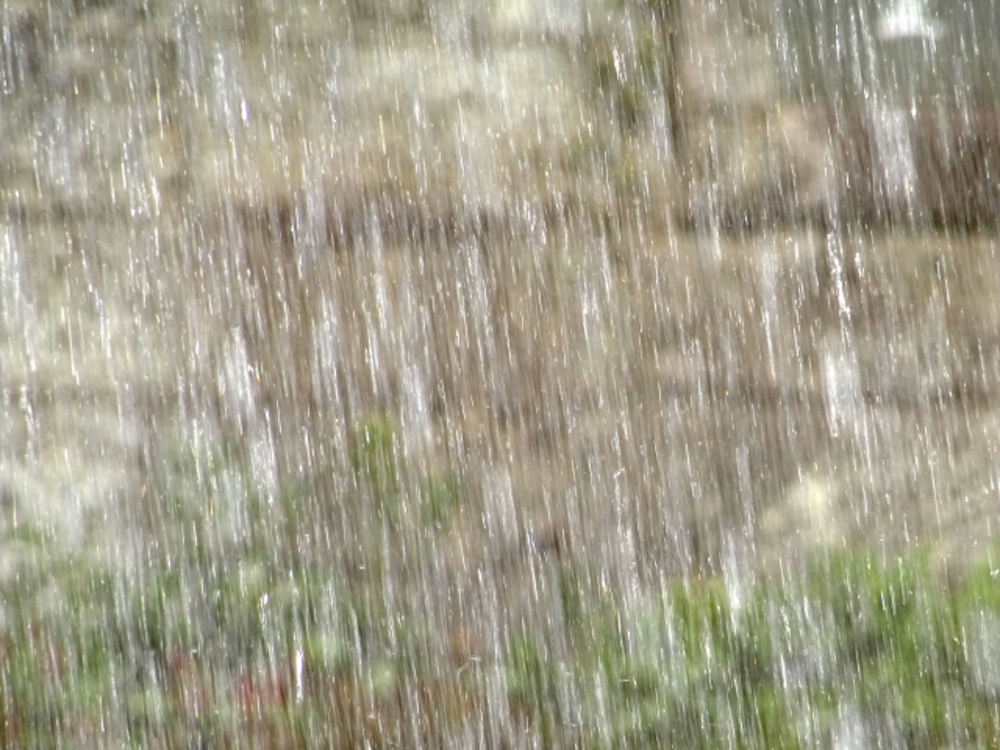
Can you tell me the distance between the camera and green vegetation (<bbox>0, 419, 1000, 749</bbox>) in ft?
9.58

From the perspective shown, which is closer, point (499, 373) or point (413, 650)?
point (413, 650)

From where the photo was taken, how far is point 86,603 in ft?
9.97

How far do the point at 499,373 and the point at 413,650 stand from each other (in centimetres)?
71

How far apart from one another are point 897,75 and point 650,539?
53.5 inches

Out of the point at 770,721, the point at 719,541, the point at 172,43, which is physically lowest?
the point at 770,721

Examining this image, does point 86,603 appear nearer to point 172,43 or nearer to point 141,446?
point 141,446

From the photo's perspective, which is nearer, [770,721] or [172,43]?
[770,721]

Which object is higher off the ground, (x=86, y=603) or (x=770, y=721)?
(x=86, y=603)

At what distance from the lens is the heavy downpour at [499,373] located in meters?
2.96

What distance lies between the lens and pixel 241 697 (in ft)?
9.70

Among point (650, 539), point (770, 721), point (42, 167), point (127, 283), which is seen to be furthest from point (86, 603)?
point (770, 721)

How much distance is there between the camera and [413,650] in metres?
3.01

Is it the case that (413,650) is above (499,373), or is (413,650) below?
below

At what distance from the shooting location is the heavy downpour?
2965 mm
